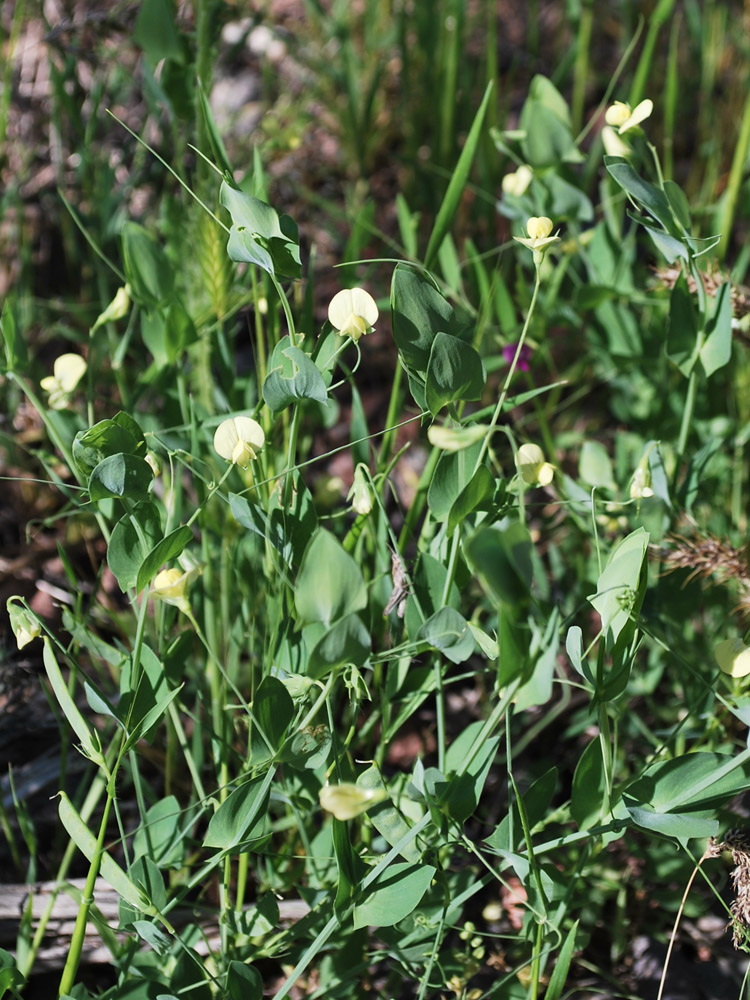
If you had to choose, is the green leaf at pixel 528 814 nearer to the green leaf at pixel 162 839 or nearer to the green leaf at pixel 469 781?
the green leaf at pixel 469 781

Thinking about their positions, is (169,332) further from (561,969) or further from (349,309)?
(561,969)

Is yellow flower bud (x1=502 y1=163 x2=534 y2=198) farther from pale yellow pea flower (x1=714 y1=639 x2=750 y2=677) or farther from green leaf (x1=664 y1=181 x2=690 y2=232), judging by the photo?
pale yellow pea flower (x1=714 y1=639 x2=750 y2=677)

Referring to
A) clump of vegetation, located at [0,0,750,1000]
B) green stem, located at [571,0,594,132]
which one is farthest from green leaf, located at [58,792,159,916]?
green stem, located at [571,0,594,132]

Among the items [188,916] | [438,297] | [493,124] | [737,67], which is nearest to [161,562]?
[438,297]

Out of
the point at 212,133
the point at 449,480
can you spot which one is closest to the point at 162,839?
the point at 449,480

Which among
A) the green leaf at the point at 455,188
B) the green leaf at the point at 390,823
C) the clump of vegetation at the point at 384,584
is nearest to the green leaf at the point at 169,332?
the clump of vegetation at the point at 384,584

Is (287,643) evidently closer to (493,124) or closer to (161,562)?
(161,562)
